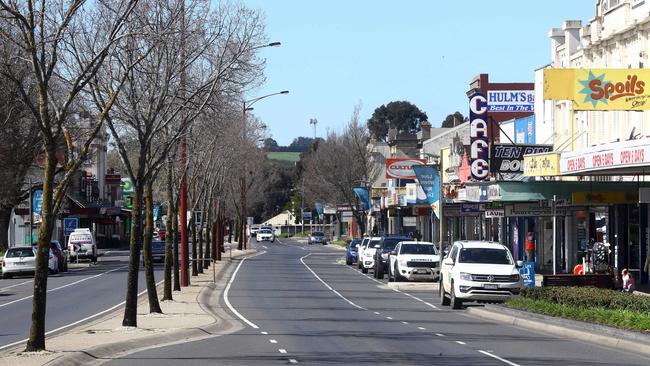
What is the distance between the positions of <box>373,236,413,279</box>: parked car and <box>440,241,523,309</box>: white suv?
19124 mm

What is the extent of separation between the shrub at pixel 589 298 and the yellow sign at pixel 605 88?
7.22 metres

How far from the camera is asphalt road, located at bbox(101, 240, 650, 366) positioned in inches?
717

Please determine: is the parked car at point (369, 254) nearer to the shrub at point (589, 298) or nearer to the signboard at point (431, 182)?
the signboard at point (431, 182)

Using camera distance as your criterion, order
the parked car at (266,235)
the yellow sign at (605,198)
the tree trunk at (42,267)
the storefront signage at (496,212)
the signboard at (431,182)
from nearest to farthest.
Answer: the tree trunk at (42,267), the yellow sign at (605,198), the signboard at (431,182), the storefront signage at (496,212), the parked car at (266,235)

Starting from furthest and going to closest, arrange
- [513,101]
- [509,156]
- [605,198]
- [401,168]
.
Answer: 1. [513,101]
2. [401,168]
3. [509,156]
4. [605,198]

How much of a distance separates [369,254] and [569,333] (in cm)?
3329

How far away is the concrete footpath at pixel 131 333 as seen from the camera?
1750 centimetres

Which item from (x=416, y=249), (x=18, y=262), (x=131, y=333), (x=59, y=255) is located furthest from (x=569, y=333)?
(x=59, y=255)

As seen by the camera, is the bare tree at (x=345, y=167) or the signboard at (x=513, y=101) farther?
the bare tree at (x=345, y=167)

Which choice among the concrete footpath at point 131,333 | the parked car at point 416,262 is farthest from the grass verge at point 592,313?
the parked car at point 416,262

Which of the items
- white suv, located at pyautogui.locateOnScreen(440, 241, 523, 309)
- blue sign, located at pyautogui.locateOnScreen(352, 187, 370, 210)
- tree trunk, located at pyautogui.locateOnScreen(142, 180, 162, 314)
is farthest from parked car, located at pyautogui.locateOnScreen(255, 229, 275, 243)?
tree trunk, located at pyautogui.locateOnScreen(142, 180, 162, 314)

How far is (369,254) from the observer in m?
56.4

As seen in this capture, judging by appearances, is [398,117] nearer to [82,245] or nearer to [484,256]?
[82,245]

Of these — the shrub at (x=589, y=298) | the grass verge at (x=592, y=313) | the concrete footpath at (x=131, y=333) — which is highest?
the shrub at (x=589, y=298)
